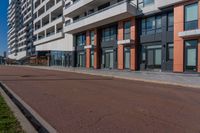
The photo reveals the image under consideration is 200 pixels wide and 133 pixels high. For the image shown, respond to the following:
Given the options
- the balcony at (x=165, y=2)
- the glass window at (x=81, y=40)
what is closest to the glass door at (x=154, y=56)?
the balcony at (x=165, y=2)

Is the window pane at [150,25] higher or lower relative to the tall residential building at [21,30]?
lower

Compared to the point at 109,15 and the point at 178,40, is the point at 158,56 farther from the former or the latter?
the point at 109,15

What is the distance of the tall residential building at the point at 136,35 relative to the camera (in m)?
24.0

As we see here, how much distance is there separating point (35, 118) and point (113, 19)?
27317mm

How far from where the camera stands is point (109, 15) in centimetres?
3231

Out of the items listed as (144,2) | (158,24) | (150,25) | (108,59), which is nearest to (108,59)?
(108,59)

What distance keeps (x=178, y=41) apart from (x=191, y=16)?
261 centimetres

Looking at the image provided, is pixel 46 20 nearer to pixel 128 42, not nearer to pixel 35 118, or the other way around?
pixel 128 42

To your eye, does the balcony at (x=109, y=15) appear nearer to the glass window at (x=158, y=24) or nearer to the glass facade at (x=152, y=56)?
the glass window at (x=158, y=24)

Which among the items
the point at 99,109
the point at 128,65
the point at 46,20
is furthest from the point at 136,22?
the point at 46,20

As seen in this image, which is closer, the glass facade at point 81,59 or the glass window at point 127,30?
the glass window at point 127,30

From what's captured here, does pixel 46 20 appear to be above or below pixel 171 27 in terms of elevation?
above

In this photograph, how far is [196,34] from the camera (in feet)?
73.3

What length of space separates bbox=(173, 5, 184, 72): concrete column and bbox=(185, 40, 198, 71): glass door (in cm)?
45
